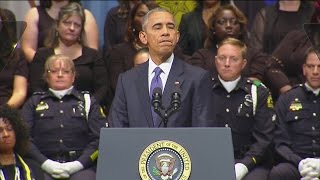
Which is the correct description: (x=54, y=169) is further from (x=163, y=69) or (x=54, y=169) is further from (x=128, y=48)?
(x=128, y=48)

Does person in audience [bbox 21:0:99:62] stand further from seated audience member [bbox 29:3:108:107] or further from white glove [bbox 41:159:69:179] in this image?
white glove [bbox 41:159:69:179]

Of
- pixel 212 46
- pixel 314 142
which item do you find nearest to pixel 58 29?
pixel 212 46

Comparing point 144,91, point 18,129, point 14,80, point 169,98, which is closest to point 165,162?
point 169,98

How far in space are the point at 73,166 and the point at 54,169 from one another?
13 centimetres

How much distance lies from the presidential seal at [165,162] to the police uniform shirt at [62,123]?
1977 millimetres

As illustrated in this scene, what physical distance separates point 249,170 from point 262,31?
181 centimetres

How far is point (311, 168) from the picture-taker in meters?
5.60

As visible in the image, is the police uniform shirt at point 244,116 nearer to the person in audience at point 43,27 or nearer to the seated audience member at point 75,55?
the seated audience member at point 75,55

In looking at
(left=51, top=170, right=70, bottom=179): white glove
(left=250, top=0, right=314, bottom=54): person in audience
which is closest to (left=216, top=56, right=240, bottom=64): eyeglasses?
(left=250, top=0, right=314, bottom=54): person in audience

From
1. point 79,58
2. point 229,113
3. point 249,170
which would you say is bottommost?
point 249,170

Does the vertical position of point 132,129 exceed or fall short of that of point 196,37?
it falls short

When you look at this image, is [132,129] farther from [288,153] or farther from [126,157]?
[288,153]

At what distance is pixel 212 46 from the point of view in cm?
677

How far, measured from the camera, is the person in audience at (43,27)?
279 inches
